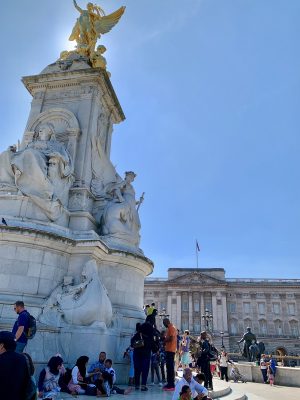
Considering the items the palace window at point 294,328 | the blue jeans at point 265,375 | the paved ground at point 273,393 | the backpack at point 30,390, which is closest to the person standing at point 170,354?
the paved ground at point 273,393

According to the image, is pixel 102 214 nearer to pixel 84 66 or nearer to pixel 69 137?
pixel 69 137

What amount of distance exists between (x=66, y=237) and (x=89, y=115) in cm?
501

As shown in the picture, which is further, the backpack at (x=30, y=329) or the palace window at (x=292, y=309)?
the palace window at (x=292, y=309)

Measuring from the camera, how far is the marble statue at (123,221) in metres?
10.3

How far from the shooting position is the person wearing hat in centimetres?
259

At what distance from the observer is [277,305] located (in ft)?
225

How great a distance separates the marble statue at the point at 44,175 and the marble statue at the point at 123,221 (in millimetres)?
1334

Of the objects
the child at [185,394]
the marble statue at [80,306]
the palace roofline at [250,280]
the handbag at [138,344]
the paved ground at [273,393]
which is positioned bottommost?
the paved ground at [273,393]

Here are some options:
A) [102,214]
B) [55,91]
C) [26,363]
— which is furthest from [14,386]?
[55,91]

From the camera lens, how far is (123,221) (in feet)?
34.7

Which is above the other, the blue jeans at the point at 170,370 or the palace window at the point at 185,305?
the palace window at the point at 185,305

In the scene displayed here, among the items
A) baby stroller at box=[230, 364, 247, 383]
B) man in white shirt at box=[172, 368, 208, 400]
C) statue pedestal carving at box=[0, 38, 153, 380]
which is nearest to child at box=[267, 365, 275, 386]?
baby stroller at box=[230, 364, 247, 383]

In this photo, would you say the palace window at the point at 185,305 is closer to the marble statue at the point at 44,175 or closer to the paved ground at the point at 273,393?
the paved ground at the point at 273,393

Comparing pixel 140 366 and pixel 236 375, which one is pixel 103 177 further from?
pixel 236 375
